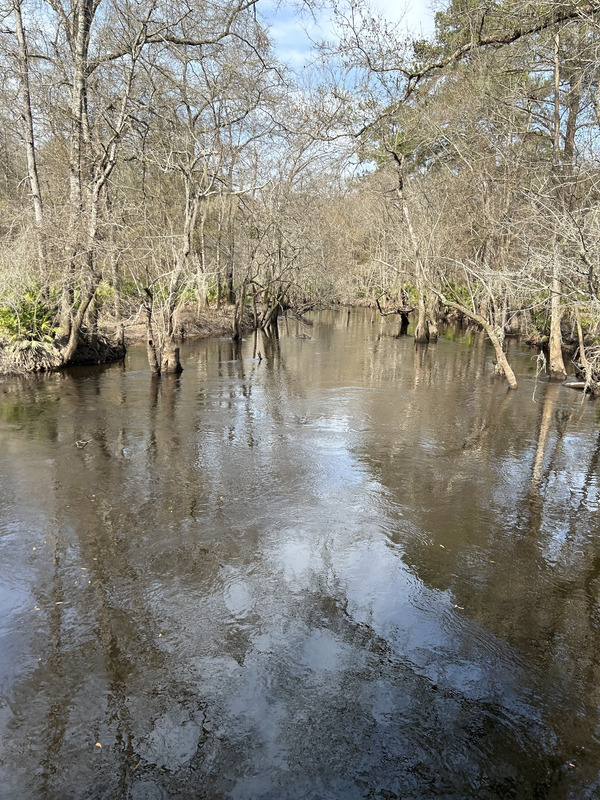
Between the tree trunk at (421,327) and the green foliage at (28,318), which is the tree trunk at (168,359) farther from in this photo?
the tree trunk at (421,327)

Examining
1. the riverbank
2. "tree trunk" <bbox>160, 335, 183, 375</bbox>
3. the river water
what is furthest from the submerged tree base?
the river water

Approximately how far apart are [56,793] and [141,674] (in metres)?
1.04

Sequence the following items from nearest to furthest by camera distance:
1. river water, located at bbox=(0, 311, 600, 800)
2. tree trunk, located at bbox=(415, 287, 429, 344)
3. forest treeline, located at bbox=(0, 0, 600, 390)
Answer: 1. river water, located at bbox=(0, 311, 600, 800)
2. forest treeline, located at bbox=(0, 0, 600, 390)
3. tree trunk, located at bbox=(415, 287, 429, 344)

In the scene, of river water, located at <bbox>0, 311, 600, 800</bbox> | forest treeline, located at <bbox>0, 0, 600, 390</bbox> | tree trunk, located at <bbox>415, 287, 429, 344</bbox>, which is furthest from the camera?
tree trunk, located at <bbox>415, 287, 429, 344</bbox>

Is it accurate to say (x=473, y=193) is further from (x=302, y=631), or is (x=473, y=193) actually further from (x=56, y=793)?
(x=56, y=793)

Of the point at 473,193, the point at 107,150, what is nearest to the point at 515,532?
the point at 107,150

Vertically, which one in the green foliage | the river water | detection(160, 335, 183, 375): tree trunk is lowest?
the river water

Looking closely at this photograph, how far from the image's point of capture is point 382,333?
Result: 112ft

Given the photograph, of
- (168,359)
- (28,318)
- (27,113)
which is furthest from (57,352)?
(27,113)

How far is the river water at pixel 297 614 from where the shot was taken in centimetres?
370

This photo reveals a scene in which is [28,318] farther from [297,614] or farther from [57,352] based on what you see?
[297,614]

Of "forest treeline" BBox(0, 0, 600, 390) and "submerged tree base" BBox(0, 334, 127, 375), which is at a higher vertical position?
"forest treeline" BBox(0, 0, 600, 390)

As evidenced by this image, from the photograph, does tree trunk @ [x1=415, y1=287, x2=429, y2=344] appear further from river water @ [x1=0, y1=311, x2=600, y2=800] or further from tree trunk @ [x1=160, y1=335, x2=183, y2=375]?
river water @ [x1=0, y1=311, x2=600, y2=800]

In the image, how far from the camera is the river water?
3.70 metres
